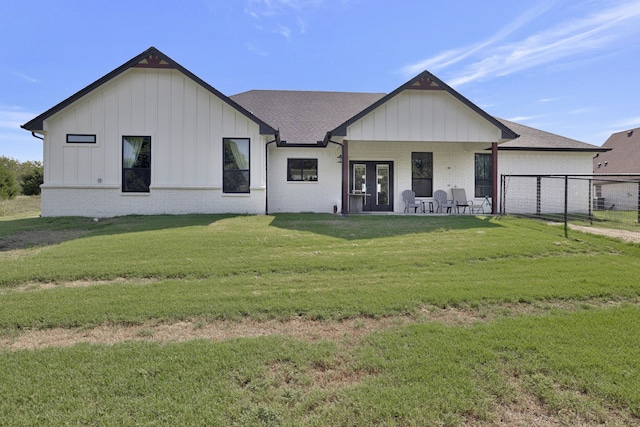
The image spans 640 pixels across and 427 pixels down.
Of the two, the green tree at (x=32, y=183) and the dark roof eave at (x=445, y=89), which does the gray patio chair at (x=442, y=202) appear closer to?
the dark roof eave at (x=445, y=89)

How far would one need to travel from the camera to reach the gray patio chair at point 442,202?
50.3 ft

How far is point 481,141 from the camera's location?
13.4 m

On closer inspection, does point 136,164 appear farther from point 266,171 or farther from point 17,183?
point 17,183

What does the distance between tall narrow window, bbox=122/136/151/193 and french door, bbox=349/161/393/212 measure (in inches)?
329

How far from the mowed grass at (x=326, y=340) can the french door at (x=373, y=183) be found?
346 inches

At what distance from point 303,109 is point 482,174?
931cm

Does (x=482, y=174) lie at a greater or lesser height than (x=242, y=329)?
greater

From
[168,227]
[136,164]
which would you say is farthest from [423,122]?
[136,164]

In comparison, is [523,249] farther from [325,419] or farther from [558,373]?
[325,419]

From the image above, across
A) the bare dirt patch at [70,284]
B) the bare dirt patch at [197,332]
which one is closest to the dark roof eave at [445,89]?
the bare dirt patch at [70,284]

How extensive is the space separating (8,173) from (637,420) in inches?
1448

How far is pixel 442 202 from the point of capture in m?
15.4

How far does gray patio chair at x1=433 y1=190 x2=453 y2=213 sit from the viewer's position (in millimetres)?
15327

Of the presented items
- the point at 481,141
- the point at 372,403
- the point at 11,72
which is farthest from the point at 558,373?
the point at 11,72
